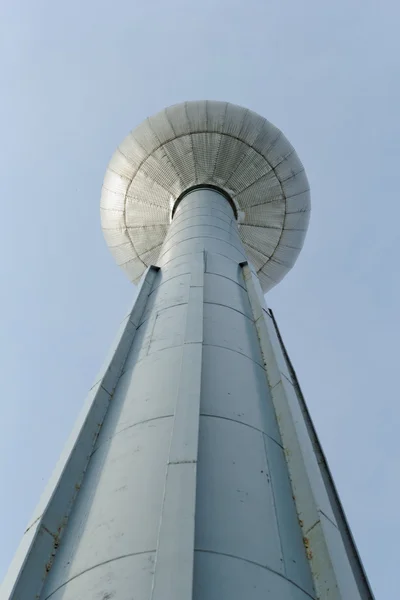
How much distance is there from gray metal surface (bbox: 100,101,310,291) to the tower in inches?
282

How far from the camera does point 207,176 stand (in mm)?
17750

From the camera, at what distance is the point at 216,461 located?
5246 mm

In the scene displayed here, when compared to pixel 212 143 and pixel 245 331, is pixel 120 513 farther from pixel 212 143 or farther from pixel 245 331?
pixel 212 143

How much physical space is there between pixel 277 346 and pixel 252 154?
11689mm

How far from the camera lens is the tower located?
13.4 ft

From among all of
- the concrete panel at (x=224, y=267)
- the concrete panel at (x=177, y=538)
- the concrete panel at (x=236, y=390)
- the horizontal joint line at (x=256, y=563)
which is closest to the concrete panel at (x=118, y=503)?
the concrete panel at (x=177, y=538)

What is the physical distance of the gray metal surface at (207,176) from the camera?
18.0 metres

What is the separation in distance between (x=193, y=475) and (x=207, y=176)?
14346mm

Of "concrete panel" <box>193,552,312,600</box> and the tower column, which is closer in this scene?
"concrete panel" <box>193,552,312,600</box>

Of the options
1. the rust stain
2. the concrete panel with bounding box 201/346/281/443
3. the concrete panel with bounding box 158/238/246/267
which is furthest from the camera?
the concrete panel with bounding box 158/238/246/267

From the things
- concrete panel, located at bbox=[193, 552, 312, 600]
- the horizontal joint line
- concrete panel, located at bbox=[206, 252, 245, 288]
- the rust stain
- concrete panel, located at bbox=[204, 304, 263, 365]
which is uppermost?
concrete panel, located at bbox=[206, 252, 245, 288]

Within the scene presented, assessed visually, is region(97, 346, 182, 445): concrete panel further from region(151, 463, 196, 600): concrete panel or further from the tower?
region(151, 463, 196, 600): concrete panel

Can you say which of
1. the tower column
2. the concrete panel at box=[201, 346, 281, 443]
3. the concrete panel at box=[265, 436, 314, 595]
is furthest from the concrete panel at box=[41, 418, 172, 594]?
the concrete panel at box=[265, 436, 314, 595]

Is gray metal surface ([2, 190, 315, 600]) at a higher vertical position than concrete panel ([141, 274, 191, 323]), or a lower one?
lower
